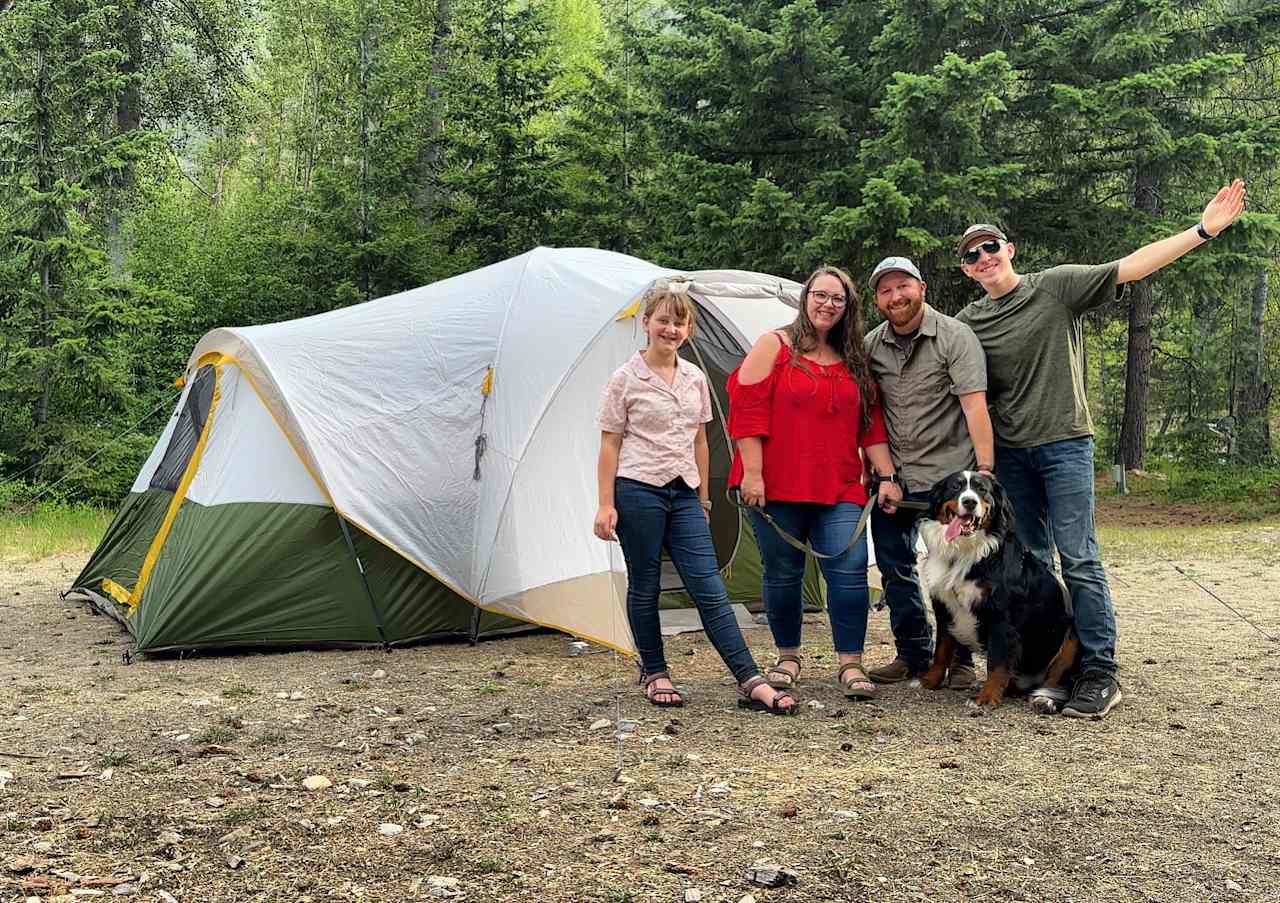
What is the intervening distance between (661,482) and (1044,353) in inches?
61.2

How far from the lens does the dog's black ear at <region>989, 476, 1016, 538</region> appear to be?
4.36 m

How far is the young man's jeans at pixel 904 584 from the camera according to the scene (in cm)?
474

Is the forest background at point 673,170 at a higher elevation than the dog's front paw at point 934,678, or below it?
higher

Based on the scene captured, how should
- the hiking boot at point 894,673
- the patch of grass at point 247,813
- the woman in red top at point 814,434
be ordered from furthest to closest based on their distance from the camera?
the hiking boot at point 894,673, the woman in red top at point 814,434, the patch of grass at point 247,813

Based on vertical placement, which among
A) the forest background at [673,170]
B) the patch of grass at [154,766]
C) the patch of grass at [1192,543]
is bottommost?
the patch of grass at [1192,543]

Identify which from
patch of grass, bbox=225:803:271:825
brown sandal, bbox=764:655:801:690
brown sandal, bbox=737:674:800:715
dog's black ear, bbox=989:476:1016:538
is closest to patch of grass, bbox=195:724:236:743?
patch of grass, bbox=225:803:271:825

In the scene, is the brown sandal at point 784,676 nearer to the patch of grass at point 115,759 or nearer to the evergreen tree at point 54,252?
the patch of grass at point 115,759

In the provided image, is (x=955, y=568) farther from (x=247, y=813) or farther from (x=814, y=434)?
(x=247, y=813)

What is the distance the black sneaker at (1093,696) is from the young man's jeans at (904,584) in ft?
1.59

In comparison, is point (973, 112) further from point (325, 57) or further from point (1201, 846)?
point (325, 57)

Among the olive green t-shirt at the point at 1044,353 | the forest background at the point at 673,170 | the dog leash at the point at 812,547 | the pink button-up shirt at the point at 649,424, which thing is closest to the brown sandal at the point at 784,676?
the dog leash at the point at 812,547

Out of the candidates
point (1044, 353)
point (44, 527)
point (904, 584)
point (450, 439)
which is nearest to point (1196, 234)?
point (1044, 353)

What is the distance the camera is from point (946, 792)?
3592mm

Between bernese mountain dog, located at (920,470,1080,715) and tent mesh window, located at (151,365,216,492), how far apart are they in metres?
4.17
